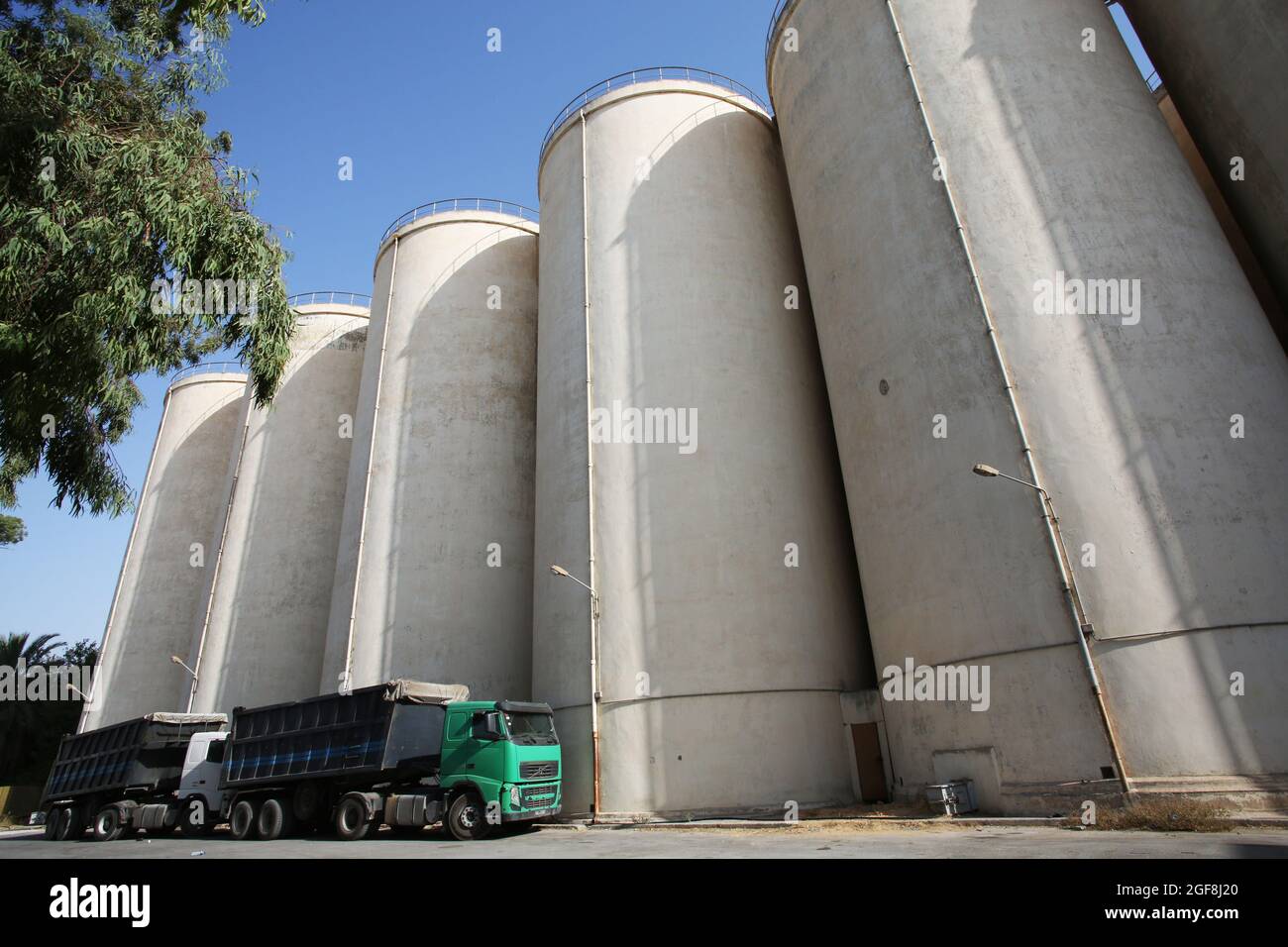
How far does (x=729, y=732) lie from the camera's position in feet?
62.0

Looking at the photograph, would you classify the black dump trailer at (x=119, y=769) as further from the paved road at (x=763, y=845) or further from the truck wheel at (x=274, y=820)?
the truck wheel at (x=274, y=820)

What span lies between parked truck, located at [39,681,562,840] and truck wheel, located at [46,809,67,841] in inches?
290

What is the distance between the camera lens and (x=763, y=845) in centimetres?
1242

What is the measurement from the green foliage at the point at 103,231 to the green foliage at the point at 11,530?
27.0m

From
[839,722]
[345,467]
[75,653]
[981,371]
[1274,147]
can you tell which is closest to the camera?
[981,371]

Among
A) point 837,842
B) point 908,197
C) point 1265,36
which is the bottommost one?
point 837,842

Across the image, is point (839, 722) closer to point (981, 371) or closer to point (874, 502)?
point (874, 502)

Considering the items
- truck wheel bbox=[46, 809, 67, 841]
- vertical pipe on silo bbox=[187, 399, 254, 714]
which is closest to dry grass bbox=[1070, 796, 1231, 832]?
truck wheel bbox=[46, 809, 67, 841]

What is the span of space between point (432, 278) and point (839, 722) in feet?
75.8

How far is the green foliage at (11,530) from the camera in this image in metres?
33.7

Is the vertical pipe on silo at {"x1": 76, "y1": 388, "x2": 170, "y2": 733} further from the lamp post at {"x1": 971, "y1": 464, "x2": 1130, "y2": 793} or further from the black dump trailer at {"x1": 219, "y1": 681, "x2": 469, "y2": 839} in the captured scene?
the lamp post at {"x1": 971, "y1": 464, "x2": 1130, "y2": 793}

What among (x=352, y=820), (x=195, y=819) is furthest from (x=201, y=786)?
(x=352, y=820)

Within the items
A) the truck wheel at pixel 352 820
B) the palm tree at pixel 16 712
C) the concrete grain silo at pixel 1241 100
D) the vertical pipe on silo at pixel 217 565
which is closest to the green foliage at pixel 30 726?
the palm tree at pixel 16 712
